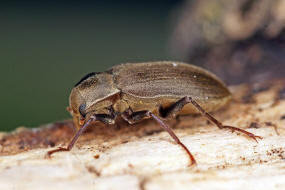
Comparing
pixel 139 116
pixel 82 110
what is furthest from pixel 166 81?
pixel 82 110

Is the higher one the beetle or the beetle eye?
the beetle

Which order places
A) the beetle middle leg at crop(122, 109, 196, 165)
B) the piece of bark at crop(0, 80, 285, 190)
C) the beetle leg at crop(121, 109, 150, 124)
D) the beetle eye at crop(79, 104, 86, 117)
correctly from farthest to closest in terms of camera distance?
the beetle eye at crop(79, 104, 86, 117)
the beetle leg at crop(121, 109, 150, 124)
the beetle middle leg at crop(122, 109, 196, 165)
the piece of bark at crop(0, 80, 285, 190)

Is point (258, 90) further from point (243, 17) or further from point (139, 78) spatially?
point (139, 78)

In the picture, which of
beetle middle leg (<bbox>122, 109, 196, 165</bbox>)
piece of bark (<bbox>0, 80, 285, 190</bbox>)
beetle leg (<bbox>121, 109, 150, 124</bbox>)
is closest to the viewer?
piece of bark (<bbox>0, 80, 285, 190</bbox>)

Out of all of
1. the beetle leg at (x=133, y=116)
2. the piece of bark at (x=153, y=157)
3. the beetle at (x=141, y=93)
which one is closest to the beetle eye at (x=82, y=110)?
the beetle at (x=141, y=93)

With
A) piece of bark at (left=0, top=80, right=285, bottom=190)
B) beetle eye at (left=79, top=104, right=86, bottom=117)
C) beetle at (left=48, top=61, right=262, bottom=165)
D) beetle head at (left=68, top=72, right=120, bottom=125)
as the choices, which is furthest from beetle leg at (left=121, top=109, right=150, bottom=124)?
beetle eye at (left=79, top=104, right=86, bottom=117)

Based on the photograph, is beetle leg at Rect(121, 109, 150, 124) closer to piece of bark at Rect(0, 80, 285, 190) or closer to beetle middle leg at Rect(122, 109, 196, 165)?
beetle middle leg at Rect(122, 109, 196, 165)

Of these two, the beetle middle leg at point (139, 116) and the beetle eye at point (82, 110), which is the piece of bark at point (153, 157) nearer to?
the beetle middle leg at point (139, 116)

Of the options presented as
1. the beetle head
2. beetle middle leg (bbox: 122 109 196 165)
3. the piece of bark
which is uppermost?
the beetle head
